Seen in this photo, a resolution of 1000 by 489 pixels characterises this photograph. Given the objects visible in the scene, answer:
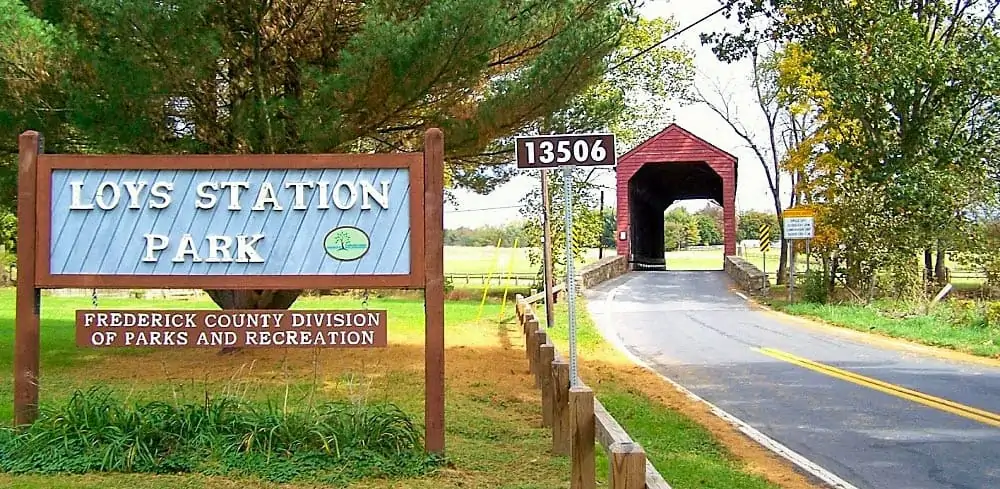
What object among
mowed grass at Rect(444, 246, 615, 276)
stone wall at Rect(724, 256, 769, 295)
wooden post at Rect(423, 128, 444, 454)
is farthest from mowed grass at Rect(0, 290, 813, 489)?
mowed grass at Rect(444, 246, 615, 276)

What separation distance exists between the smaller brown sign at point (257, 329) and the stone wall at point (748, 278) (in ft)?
74.1

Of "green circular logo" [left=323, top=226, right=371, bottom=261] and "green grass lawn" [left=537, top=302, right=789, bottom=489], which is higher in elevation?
"green circular logo" [left=323, top=226, right=371, bottom=261]

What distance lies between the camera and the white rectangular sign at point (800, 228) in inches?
918

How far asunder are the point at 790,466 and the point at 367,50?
569 cm

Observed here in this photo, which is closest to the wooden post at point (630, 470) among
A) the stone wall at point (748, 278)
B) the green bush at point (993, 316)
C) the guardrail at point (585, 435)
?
the guardrail at point (585, 435)

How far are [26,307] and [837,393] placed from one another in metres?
8.18

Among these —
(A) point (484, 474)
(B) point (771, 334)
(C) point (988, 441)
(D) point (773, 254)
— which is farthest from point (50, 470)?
(D) point (773, 254)

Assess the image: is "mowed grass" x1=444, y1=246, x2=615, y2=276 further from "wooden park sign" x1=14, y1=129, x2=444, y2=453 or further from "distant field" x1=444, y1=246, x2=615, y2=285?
"wooden park sign" x1=14, y1=129, x2=444, y2=453

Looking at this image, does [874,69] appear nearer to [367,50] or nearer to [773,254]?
[367,50]

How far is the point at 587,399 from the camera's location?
560 centimetres

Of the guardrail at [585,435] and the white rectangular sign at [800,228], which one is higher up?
the white rectangular sign at [800,228]

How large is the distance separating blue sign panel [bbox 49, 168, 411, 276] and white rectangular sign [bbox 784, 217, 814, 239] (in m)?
18.4

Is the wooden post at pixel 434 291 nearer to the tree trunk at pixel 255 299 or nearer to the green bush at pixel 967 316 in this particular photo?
the tree trunk at pixel 255 299

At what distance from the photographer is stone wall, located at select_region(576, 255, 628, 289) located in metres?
29.1
